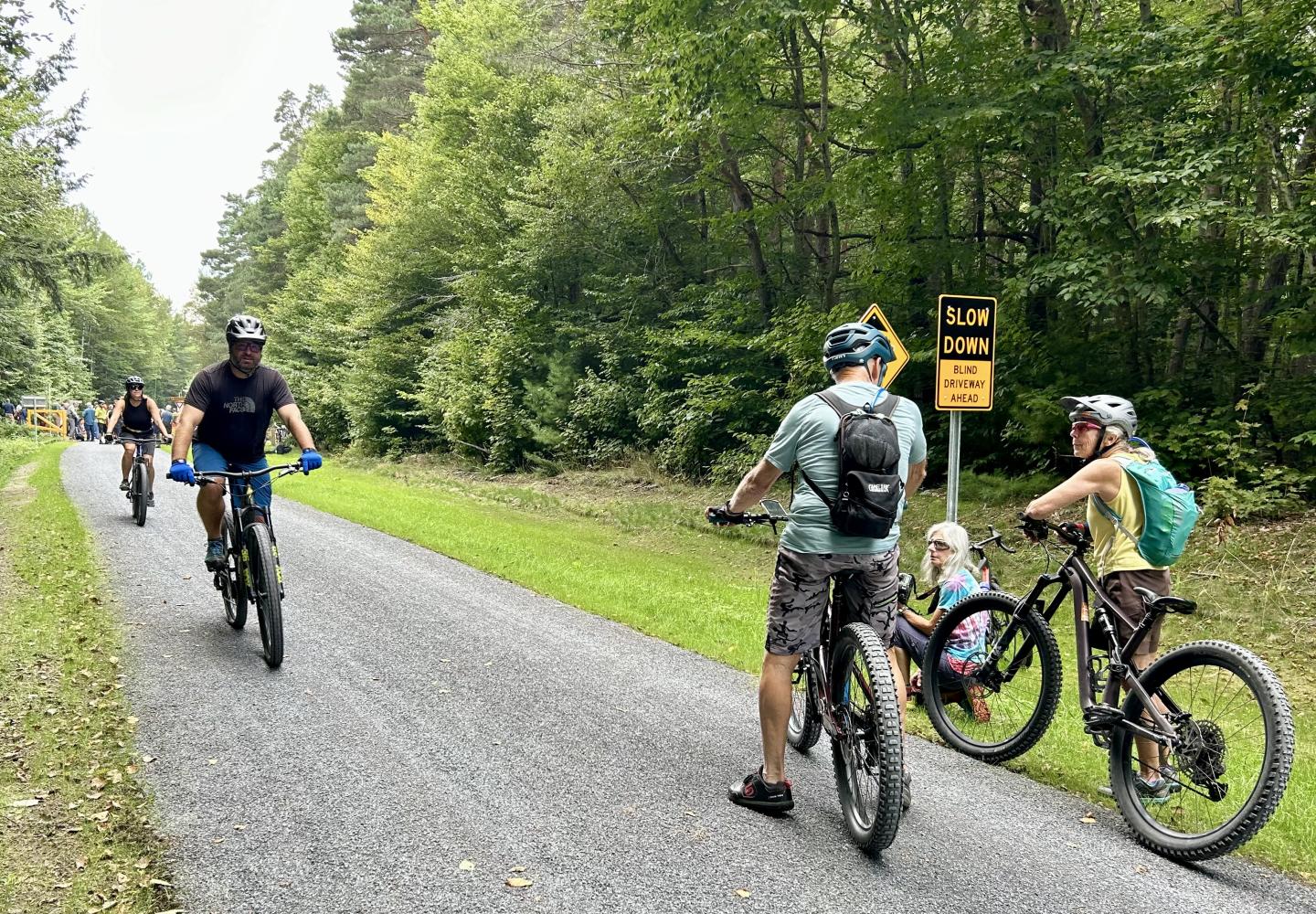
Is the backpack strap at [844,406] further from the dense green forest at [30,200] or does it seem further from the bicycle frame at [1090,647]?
the dense green forest at [30,200]

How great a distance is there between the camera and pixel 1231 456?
10523 mm

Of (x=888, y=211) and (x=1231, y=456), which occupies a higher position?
(x=888, y=211)

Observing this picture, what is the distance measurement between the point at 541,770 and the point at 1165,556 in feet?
10.3

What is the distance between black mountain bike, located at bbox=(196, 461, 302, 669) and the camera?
19.1ft

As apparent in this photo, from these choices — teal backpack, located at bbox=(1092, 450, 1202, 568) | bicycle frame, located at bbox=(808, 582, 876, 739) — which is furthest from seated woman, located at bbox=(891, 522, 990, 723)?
bicycle frame, located at bbox=(808, 582, 876, 739)

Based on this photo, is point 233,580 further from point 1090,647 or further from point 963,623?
point 1090,647

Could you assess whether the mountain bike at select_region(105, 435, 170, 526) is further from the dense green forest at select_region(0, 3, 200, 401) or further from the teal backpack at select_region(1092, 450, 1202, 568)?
the teal backpack at select_region(1092, 450, 1202, 568)

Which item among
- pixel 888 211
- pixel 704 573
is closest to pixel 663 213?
pixel 888 211

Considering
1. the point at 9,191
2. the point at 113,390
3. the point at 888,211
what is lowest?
the point at 113,390

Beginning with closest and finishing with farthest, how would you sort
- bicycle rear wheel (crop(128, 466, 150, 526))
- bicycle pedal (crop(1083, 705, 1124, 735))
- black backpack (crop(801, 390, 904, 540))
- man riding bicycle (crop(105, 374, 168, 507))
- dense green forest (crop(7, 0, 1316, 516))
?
black backpack (crop(801, 390, 904, 540)) → bicycle pedal (crop(1083, 705, 1124, 735)) → dense green forest (crop(7, 0, 1316, 516)) → bicycle rear wheel (crop(128, 466, 150, 526)) → man riding bicycle (crop(105, 374, 168, 507))

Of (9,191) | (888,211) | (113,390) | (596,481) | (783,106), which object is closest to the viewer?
(888,211)

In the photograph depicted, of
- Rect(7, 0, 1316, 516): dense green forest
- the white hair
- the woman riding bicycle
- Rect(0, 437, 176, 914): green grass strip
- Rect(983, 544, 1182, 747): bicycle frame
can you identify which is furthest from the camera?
Rect(7, 0, 1316, 516): dense green forest

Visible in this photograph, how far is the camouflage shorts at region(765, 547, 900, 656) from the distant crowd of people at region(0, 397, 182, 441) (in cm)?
4040

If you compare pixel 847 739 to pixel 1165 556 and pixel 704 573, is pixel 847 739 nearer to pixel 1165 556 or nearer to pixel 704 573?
pixel 1165 556
